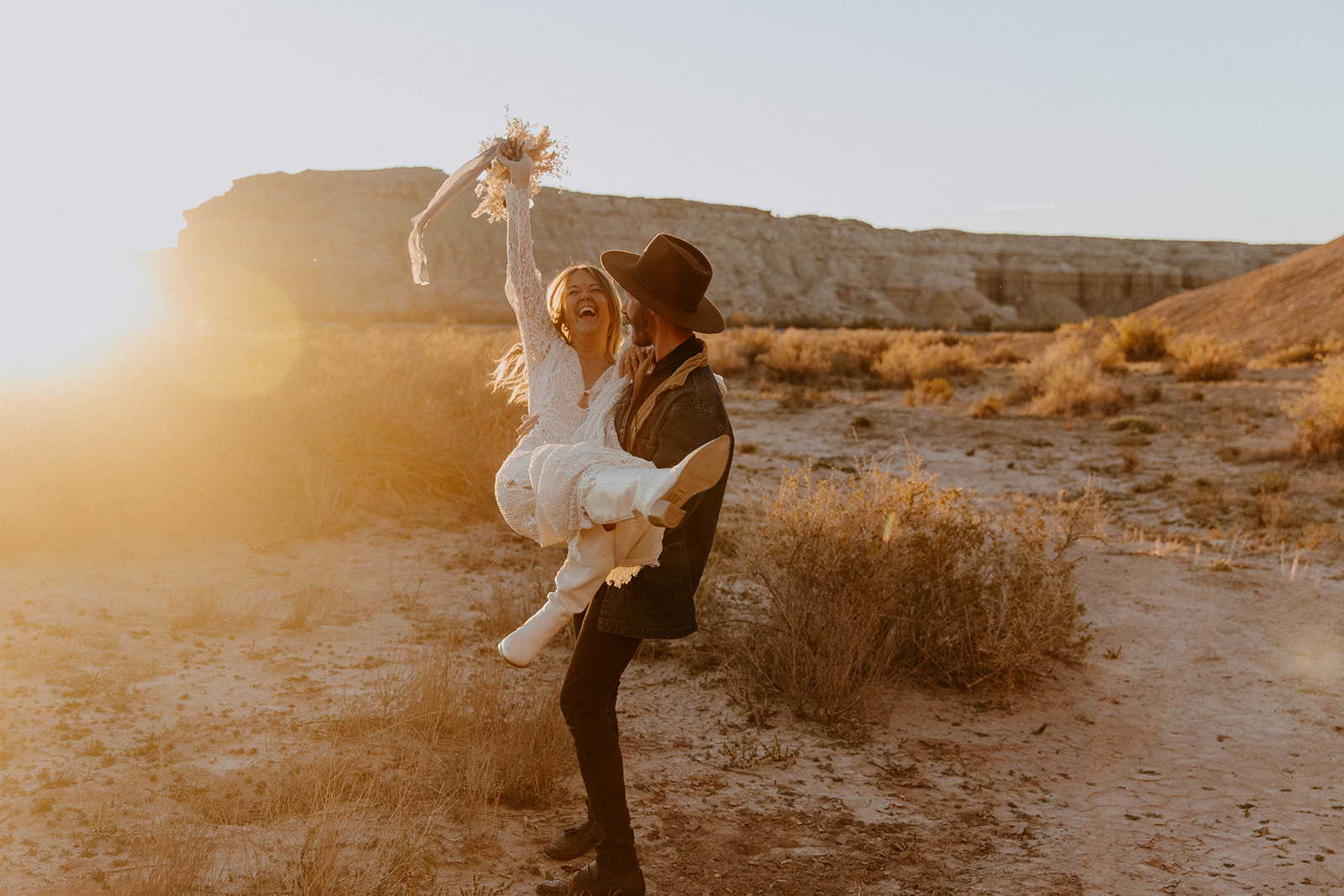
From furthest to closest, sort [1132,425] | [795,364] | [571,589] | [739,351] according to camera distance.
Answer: [739,351], [795,364], [1132,425], [571,589]

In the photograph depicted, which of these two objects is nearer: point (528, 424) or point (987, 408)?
point (528, 424)

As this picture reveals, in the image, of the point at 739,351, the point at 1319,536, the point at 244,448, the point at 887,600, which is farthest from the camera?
the point at 739,351

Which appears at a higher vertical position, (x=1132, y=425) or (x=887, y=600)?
(x=1132, y=425)

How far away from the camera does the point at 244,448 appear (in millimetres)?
8406

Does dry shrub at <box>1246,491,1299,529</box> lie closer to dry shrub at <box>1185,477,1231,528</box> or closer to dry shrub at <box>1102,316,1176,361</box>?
dry shrub at <box>1185,477,1231,528</box>

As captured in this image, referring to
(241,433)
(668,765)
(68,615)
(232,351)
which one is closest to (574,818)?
(668,765)

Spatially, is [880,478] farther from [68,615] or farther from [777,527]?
[68,615]

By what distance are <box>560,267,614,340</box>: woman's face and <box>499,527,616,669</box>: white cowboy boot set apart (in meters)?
0.82

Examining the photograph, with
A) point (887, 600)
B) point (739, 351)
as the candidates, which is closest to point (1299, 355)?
point (739, 351)

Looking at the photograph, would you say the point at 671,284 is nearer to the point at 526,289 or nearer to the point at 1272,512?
the point at 526,289

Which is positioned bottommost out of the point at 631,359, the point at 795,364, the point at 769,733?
the point at 769,733

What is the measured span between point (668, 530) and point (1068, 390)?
Answer: 14331 mm

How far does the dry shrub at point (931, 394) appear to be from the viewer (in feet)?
56.6

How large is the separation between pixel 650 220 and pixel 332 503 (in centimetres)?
7144
